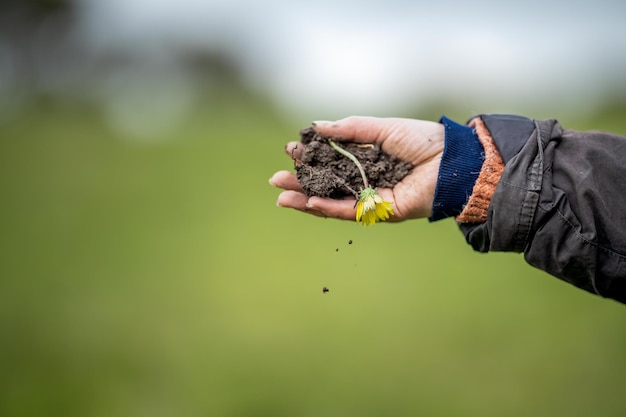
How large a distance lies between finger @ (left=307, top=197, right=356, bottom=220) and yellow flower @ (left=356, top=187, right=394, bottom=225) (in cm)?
9

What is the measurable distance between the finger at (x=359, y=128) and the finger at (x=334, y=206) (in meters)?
0.52

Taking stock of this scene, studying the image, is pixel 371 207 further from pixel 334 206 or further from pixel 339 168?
pixel 339 168

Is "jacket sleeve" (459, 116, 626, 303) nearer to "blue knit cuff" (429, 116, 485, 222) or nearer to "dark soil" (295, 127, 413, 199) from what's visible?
"blue knit cuff" (429, 116, 485, 222)

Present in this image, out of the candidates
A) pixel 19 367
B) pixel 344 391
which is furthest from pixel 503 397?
pixel 19 367

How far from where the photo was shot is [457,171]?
10.4ft

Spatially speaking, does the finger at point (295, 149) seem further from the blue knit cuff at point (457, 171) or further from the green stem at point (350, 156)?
the blue knit cuff at point (457, 171)

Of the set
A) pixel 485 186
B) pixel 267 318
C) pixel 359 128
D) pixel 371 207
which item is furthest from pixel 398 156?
pixel 267 318

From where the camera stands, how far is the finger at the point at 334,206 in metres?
3.35

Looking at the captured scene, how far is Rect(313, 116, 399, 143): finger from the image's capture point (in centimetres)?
355

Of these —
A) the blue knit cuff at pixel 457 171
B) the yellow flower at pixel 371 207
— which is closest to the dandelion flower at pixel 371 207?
the yellow flower at pixel 371 207

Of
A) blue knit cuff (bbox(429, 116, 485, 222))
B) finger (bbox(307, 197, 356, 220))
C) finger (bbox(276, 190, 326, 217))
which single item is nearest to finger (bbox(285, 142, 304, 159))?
finger (bbox(276, 190, 326, 217))

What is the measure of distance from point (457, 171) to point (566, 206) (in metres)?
0.69

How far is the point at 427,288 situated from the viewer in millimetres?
6465

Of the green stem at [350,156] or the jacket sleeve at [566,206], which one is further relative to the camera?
the green stem at [350,156]
